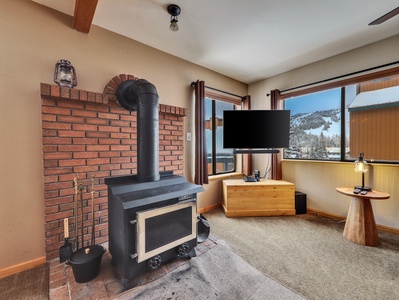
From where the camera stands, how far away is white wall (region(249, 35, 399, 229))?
2.26 meters

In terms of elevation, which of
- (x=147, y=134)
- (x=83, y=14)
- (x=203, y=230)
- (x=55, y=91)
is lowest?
(x=203, y=230)

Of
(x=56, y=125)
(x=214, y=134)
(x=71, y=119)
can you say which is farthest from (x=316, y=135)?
(x=56, y=125)

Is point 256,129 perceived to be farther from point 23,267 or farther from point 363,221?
point 23,267

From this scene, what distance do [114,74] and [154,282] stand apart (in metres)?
2.15

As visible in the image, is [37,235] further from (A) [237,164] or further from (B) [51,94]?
(A) [237,164]

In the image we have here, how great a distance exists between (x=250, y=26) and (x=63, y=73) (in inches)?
79.2

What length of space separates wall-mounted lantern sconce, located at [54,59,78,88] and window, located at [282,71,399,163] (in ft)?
10.5

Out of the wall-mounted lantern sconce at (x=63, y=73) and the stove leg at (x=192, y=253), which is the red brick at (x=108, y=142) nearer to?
the wall-mounted lantern sconce at (x=63, y=73)

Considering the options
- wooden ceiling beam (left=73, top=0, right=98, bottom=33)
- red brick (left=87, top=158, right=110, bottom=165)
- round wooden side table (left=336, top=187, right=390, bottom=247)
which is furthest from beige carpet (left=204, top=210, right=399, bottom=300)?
wooden ceiling beam (left=73, top=0, right=98, bottom=33)

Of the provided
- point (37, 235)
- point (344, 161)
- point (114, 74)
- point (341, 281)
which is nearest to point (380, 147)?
point (344, 161)

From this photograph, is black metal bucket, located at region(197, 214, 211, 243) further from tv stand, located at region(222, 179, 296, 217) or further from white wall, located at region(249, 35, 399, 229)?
white wall, located at region(249, 35, 399, 229)

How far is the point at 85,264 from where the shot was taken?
1.32m

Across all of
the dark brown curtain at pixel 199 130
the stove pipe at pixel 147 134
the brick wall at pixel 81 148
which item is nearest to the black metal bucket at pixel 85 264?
the brick wall at pixel 81 148

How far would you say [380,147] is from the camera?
2.41 m
